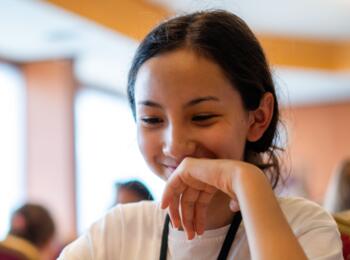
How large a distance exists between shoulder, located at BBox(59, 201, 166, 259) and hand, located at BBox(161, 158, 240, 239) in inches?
4.6

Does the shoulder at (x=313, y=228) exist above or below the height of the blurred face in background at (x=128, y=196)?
above

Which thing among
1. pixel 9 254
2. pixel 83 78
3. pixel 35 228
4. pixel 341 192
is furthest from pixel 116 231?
pixel 83 78

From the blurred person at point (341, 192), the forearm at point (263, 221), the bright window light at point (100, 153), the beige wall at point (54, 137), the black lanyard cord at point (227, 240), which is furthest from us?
the bright window light at point (100, 153)

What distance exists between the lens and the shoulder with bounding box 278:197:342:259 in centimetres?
106

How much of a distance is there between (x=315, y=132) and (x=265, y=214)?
789 centimetres

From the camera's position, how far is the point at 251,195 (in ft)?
3.10

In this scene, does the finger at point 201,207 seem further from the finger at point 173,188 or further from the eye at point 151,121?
the eye at point 151,121

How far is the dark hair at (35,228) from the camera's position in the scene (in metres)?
3.18

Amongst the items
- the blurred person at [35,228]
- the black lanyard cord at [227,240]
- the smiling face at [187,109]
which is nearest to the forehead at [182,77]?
the smiling face at [187,109]

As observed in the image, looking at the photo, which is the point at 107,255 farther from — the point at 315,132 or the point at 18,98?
the point at 315,132

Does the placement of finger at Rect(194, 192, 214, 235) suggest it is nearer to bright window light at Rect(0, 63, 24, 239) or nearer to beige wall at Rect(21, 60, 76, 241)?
bright window light at Rect(0, 63, 24, 239)

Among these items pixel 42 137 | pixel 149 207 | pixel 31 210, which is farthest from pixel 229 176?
pixel 42 137

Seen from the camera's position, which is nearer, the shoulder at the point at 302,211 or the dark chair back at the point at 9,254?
the shoulder at the point at 302,211

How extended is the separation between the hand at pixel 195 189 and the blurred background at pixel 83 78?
3055mm
